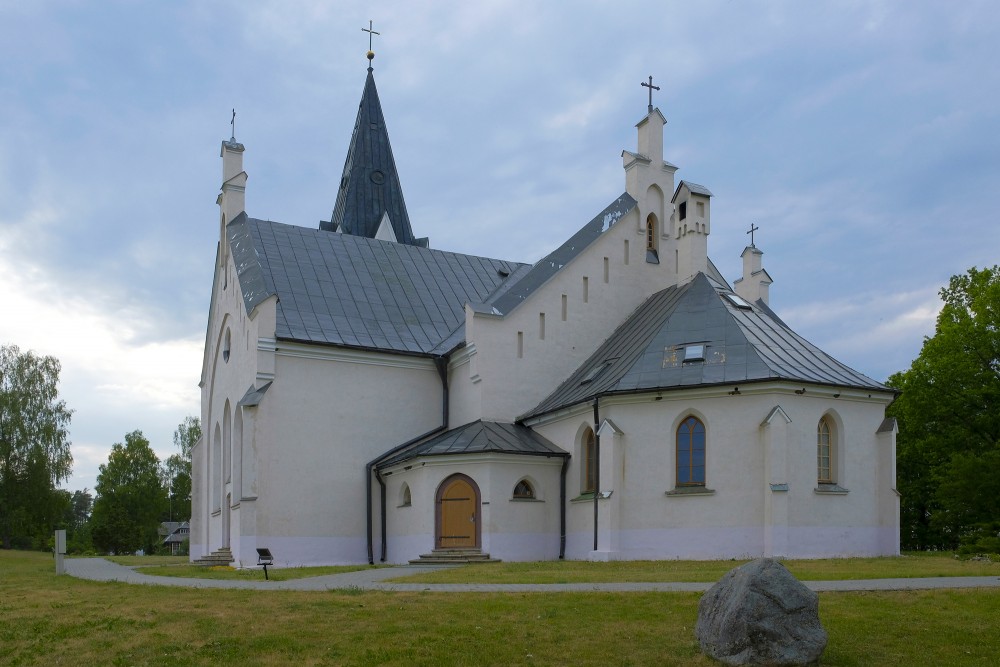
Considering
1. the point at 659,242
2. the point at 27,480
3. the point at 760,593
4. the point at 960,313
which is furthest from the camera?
the point at 27,480

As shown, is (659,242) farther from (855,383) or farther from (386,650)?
(386,650)

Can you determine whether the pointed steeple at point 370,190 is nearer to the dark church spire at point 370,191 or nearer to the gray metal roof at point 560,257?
the dark church spire at point 370,191

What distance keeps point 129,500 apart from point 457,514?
52.8 metres

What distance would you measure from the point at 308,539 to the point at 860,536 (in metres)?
15.3

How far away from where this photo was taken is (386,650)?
39.9 ft

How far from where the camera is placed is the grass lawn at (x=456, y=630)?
1191 centimetres

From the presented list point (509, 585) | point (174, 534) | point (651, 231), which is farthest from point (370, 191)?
point (174, 534)

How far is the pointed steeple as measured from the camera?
46.2m

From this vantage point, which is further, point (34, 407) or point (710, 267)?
point (34, 407)

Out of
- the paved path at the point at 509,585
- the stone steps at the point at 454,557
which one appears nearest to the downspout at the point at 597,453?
the stone steps at the point at 454,557

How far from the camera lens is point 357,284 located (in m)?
34.2

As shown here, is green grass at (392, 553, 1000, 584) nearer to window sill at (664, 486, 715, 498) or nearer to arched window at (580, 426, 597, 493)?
window sill at (664, 486, 715, 498)

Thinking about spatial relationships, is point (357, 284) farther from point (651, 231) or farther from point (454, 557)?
point (454, 557)

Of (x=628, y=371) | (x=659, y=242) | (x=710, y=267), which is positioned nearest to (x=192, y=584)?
(x=628, y=371)
